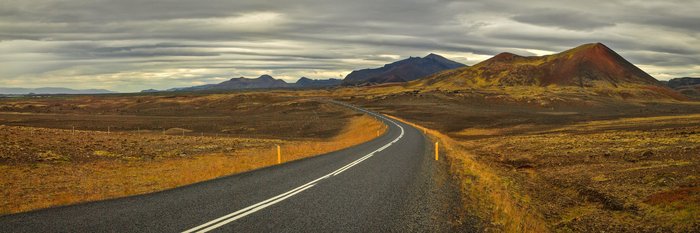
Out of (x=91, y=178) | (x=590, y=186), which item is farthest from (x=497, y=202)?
(x=91, y=178)

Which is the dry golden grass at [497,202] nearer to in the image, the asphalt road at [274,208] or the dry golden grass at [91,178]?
the asphalt road at [274,208]

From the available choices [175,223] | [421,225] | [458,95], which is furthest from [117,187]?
[458,95]

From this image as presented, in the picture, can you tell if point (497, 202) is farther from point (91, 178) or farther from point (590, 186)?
point (91, 178)

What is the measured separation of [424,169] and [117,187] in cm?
1287

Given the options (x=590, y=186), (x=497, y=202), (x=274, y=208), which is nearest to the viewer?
(x=274, y=208)

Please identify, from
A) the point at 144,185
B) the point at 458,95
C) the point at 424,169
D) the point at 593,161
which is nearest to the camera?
the point at 144,185

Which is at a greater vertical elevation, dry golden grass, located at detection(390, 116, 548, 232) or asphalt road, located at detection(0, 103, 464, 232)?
asphalt road, located at detection(0, 103, 464, 232)

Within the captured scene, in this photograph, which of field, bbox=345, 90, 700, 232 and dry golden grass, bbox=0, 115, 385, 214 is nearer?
field, bbox=345, 90, 700, 232

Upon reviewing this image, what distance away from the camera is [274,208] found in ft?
38.4

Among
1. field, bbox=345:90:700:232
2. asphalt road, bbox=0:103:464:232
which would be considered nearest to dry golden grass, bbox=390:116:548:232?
field, bbox=345:90:700:232

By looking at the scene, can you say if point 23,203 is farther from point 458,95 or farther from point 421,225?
point 458,95

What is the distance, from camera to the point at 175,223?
9.94 metres

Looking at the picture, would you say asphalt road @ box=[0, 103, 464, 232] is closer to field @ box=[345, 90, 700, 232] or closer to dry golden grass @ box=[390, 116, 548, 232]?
dry golden grass @ box=[390, 116, 548, 232]

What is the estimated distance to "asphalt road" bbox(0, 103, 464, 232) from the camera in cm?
986
